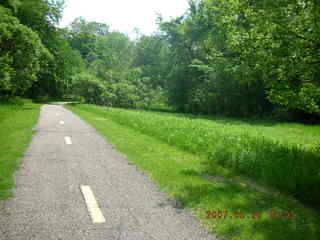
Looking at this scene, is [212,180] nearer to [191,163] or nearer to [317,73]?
[191,163]

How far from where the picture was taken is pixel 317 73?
313 inches

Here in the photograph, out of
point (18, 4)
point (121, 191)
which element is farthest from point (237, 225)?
point (18, 4)

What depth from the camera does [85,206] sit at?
4.64 meters

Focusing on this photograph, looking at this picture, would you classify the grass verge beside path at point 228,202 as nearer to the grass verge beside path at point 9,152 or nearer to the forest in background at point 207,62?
the grass verge beside path at point 9,152

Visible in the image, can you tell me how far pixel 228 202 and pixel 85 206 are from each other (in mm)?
2373

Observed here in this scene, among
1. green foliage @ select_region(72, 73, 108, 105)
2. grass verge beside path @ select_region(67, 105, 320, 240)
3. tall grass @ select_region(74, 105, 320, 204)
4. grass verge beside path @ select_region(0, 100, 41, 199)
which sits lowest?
grass verge beside path @ select_region(0, 100, 41, 199)

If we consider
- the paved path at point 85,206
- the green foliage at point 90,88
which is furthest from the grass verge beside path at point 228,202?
the green foliage at point 90,88

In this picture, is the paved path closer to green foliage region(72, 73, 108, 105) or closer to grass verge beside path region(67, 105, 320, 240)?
grass verge beside path region(67, 105, 320, 240)

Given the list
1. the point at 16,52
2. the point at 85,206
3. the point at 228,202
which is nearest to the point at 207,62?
the point at 16,52
